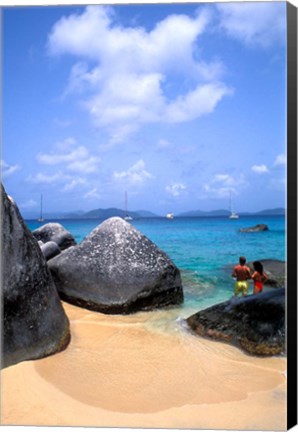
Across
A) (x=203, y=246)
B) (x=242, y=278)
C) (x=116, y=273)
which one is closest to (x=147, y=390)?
(x=116, y=273)

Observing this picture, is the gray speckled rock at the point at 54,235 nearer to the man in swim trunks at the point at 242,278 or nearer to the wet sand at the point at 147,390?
the man in swim trunks at the point at 242,278

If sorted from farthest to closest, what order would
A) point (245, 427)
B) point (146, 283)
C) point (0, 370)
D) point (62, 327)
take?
1. point (146, 283)
2. point (62, 327)
3. point (0, 370)
4. point (245, 427)

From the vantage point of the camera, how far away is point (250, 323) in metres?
3.92

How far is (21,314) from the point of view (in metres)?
3.38

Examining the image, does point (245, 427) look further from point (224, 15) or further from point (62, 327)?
point (224, 15)

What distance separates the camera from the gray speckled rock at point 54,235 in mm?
9289

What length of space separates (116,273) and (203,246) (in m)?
5.64

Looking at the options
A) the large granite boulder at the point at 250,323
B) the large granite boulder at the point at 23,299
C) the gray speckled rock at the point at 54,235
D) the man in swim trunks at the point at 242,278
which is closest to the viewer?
the large granite boulder at the point at 23,299

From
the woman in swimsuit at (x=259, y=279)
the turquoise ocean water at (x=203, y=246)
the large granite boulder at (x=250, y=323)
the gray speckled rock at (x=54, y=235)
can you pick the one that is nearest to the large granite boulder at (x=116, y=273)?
the turquoise ocean water at (x=203, y=246)

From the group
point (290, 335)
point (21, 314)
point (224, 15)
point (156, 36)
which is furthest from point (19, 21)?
point (290, 335)

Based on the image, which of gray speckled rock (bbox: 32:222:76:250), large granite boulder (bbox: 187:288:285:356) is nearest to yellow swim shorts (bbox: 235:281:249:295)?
large granite boulder (bbox: 187:288:285:356)

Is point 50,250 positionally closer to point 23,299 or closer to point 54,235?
point 54,235

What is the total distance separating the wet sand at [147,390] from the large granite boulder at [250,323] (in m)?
0.15

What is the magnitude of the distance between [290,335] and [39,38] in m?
3.09
